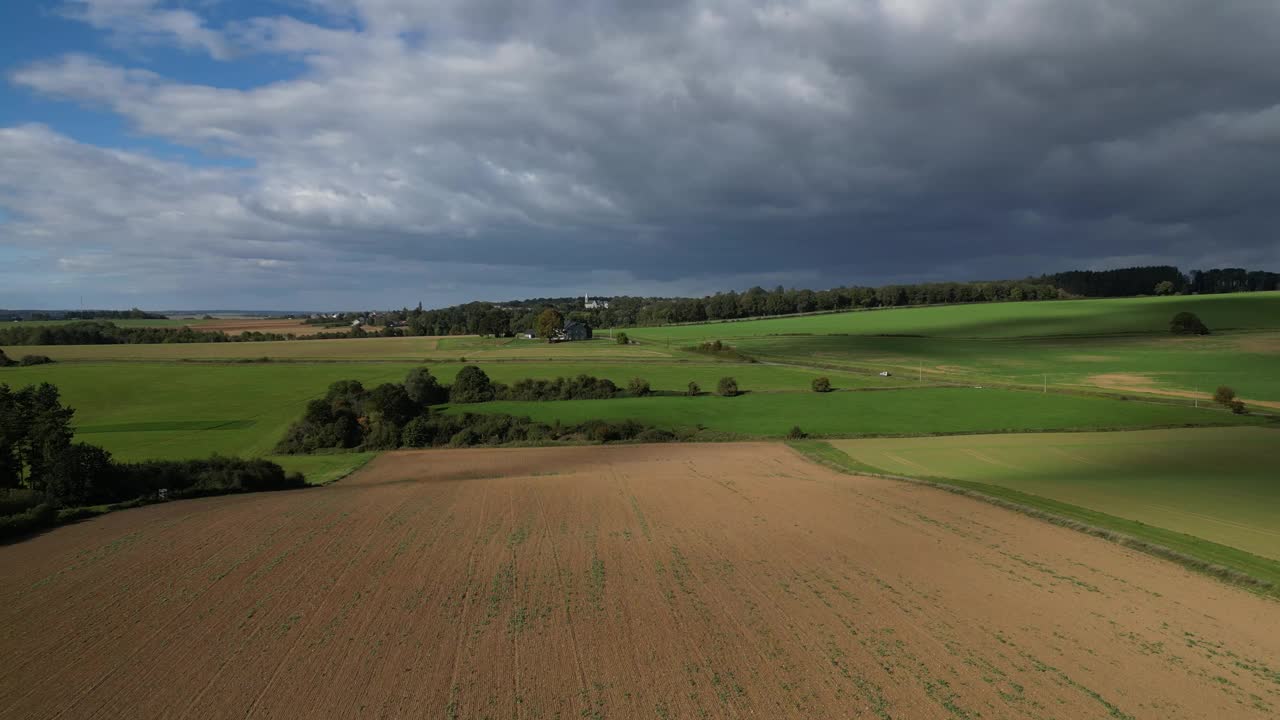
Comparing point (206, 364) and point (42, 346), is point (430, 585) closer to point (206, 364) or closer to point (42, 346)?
point (206, 364)

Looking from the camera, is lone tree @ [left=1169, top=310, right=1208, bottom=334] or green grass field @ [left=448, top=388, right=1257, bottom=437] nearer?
green grass field @ [left=448, top=388, right=1257, bottom=437]

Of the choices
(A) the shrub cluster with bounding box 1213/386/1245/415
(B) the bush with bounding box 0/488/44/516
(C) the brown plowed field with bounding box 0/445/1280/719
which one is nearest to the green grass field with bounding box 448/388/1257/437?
(A) the shrub cluster with bounding box 1213/386/1245/415

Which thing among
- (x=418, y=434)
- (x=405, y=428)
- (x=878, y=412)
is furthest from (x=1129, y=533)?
(x=405, y=428)

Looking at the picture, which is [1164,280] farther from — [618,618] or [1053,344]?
[618,618]

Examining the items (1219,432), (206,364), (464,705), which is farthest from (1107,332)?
(206,364)

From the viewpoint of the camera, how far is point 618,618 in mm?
14234

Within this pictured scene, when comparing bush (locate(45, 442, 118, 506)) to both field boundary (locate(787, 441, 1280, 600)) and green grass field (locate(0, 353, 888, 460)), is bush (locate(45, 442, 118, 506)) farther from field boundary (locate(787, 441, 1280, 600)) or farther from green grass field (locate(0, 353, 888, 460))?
field boundary (locate(787, 441, 1280, 600))

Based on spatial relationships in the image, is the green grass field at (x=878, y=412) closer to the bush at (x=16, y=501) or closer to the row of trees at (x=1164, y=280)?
the bush at (x=16, y=501)

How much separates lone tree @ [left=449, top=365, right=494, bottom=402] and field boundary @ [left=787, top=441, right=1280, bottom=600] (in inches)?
1486

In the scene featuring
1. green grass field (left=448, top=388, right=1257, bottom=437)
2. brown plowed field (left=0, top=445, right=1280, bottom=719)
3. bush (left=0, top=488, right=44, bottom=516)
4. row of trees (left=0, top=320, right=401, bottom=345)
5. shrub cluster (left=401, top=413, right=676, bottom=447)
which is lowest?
shrub cluster (left=401, top=413, right=676, bottom=447)

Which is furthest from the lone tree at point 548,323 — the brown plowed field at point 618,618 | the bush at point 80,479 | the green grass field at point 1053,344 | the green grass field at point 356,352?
the brown plowed field at point 618,618

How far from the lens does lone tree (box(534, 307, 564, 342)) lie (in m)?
129

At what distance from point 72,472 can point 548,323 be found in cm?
10366

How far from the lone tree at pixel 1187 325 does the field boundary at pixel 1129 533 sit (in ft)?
253
